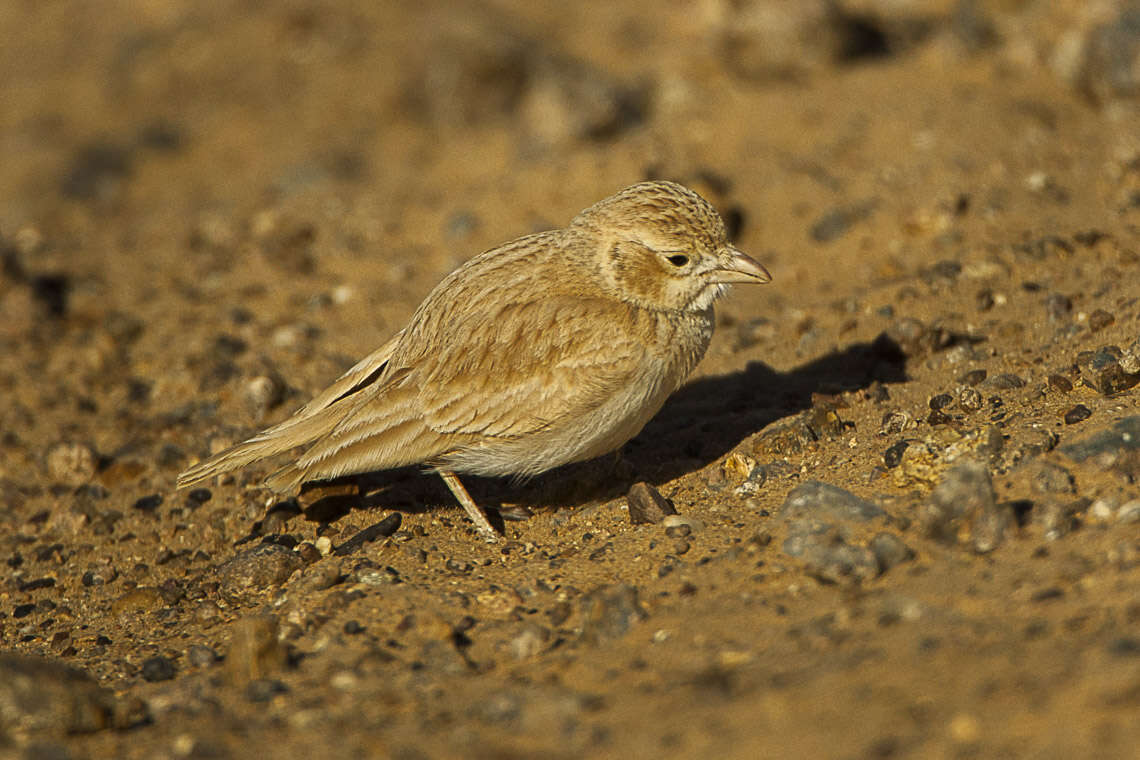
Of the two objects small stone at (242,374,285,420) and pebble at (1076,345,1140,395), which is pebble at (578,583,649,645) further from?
small stone at (242,374,285,420)

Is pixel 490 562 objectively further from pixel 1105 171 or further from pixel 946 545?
pixel 1105 171

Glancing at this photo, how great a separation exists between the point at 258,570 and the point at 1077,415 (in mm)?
3888

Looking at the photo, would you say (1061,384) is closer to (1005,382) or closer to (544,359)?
(1005,382)

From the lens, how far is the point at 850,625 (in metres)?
4.23

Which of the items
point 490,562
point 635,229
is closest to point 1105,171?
point 635,229

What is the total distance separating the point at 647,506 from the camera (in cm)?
570

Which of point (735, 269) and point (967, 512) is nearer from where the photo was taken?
point (967, 512)

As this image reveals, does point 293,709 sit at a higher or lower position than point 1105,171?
lower

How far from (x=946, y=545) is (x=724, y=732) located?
147 centimetres

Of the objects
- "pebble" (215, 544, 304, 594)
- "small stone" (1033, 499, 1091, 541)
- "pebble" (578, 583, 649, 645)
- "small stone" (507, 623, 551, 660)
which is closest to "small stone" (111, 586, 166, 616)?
"pebble" (215, 544, 304, 594)

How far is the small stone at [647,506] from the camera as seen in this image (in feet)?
18.6

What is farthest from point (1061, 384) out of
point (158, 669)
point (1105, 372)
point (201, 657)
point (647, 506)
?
point (158, 669)

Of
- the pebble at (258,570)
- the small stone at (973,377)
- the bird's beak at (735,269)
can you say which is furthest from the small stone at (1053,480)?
the pebble at (258,570)

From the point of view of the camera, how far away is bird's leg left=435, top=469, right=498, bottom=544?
590 centimetres
